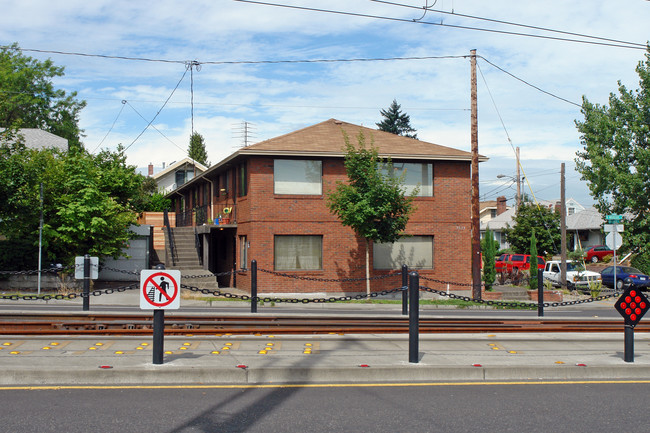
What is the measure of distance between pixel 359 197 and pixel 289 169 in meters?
3.91

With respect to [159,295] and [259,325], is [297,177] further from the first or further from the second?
[159,295]

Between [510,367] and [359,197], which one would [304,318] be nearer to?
[510,367]

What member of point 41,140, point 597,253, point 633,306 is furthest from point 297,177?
point 597,253

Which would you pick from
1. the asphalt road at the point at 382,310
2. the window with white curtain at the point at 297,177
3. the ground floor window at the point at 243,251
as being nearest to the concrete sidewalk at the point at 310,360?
the asphalt road at the point at 382,310

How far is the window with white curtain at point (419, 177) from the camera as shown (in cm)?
2708

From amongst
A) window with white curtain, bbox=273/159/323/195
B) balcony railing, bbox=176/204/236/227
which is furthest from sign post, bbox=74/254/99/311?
balcony railing, bbox=176/204/236/227

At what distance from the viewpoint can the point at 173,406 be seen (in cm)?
674

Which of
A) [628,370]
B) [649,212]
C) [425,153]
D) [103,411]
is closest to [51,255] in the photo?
[425,153]

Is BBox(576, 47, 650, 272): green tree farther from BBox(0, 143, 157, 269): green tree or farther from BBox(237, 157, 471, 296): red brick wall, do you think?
BBox(0, 143, 157, 269): green tree

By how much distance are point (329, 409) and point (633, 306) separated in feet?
17.4

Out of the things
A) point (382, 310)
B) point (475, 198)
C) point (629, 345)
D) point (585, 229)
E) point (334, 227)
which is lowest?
point (382, 310)

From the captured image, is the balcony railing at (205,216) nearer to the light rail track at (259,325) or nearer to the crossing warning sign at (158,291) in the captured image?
the light rail track at (259,325)

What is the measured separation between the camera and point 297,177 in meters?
26.1

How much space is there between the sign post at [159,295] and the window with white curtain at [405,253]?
18687mm
